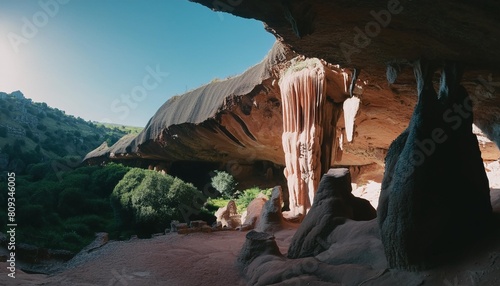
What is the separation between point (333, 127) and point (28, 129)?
122ft

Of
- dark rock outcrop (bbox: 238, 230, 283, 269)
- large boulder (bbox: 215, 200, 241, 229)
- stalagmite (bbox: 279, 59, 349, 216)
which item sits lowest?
large boulder (bbox: 215, 200, 241, 229)

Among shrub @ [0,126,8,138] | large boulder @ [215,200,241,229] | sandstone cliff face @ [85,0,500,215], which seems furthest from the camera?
shrub @ [0,126,8,138]

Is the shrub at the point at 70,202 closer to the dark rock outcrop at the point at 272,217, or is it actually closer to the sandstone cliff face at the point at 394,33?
the dark rock outcrop at the point at 272,217

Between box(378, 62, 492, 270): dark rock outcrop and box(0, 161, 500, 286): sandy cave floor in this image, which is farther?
box(0, 161, 500, 286): sandy cave floor

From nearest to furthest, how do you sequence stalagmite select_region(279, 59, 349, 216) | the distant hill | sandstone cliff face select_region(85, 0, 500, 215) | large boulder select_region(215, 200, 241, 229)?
sandstone cliff face select_region(85, 0, 500, 215) → stalagmite select_region(279, 59, 349, 216) → large boulder select_region(215, 200, 241, 229) → the distant hill

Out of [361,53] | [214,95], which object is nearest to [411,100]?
[361,53]

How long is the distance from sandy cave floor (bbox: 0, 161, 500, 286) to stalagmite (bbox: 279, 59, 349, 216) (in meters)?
2.44

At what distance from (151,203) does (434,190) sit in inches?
550

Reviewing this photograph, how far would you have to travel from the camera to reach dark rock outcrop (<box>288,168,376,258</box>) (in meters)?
5.48

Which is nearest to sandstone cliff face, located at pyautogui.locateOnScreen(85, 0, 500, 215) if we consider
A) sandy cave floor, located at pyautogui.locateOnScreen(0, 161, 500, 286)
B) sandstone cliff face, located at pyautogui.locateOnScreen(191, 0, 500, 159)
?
sandstone cliff face, located at pyautogui.locateOnScreen(191, 0, 500, 159)

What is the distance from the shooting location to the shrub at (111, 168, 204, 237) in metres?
15.3

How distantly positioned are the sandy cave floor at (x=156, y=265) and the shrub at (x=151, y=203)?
639 centimetres

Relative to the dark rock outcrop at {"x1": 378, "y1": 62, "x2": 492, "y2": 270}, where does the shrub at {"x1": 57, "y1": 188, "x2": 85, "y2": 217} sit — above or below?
below

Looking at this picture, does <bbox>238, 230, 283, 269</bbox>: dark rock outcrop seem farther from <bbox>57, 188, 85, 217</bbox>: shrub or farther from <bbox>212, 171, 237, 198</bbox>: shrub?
<bbox>57, 188, 85, 217</bbox>: shrub
